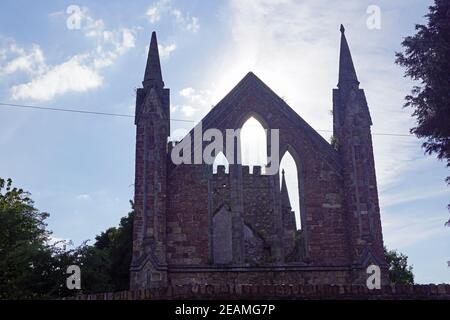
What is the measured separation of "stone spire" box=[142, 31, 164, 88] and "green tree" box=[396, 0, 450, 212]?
8.09m

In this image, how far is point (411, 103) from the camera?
16109mm

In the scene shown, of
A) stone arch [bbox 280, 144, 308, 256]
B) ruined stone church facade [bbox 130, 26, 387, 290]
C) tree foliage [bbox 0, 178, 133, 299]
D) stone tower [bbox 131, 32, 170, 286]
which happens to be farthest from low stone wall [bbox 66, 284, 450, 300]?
tree foliage [bbox 0, 178, 133, 299]

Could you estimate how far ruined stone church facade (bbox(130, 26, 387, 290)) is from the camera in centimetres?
1519

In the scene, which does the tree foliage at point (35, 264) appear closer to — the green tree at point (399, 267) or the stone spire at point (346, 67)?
the stone spire at point (346, 67)

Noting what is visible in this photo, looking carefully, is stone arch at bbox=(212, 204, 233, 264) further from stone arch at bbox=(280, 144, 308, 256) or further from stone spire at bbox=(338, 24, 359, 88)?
stone spire at bbox=(338, 24, 359, 88)

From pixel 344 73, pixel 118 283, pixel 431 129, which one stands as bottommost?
pixel 118 283

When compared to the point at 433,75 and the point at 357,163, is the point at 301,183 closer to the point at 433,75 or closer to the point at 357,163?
the point at 357,163

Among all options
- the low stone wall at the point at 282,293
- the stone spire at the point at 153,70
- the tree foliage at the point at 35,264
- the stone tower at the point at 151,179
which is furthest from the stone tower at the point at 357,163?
the tree foliage at the point at 35,264

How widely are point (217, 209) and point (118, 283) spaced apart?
→ 24.0ft

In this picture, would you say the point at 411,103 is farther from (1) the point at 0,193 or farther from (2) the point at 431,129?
(1) the point at 0,193

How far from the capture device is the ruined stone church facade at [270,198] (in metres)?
15.2

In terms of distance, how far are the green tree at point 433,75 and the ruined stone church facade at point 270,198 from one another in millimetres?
1806

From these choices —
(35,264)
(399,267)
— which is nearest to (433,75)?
(35,264)

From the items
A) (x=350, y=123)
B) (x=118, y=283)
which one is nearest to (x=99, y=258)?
(x=118, y=283)
